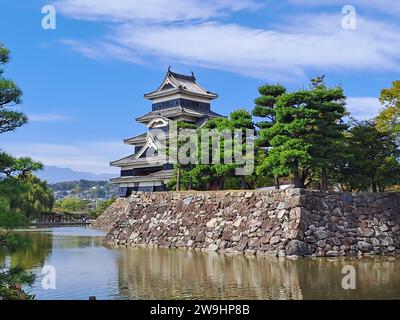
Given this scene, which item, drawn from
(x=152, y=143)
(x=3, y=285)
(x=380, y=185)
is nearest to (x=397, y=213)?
(x=380, y=185)

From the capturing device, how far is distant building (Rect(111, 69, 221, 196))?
3488 cm

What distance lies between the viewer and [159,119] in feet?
Answer: 121

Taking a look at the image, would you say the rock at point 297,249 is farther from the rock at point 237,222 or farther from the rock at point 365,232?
the rock at point 237,222

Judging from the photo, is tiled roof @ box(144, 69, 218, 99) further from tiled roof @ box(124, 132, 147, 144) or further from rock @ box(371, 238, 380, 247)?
rock @ box(371, 238, 380, 247)

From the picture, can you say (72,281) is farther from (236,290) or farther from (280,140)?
(280,140)

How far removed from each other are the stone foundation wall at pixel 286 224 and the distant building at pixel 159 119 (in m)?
13.1

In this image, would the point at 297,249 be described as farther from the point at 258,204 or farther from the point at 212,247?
the point at 212,247

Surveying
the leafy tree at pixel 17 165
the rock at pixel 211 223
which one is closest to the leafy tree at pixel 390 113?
the rock at pixel 211 223

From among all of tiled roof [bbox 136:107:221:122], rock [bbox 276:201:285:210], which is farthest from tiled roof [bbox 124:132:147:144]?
rock [bbox 276:201:285:210]

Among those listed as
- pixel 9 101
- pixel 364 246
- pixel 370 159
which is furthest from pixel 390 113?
pixel 9 101

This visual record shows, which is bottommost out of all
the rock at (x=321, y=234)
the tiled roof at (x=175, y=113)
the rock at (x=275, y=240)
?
the rock at (x=275, y=240)

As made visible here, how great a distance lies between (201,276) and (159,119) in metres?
25.2

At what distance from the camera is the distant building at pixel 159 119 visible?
3488 centimetres
